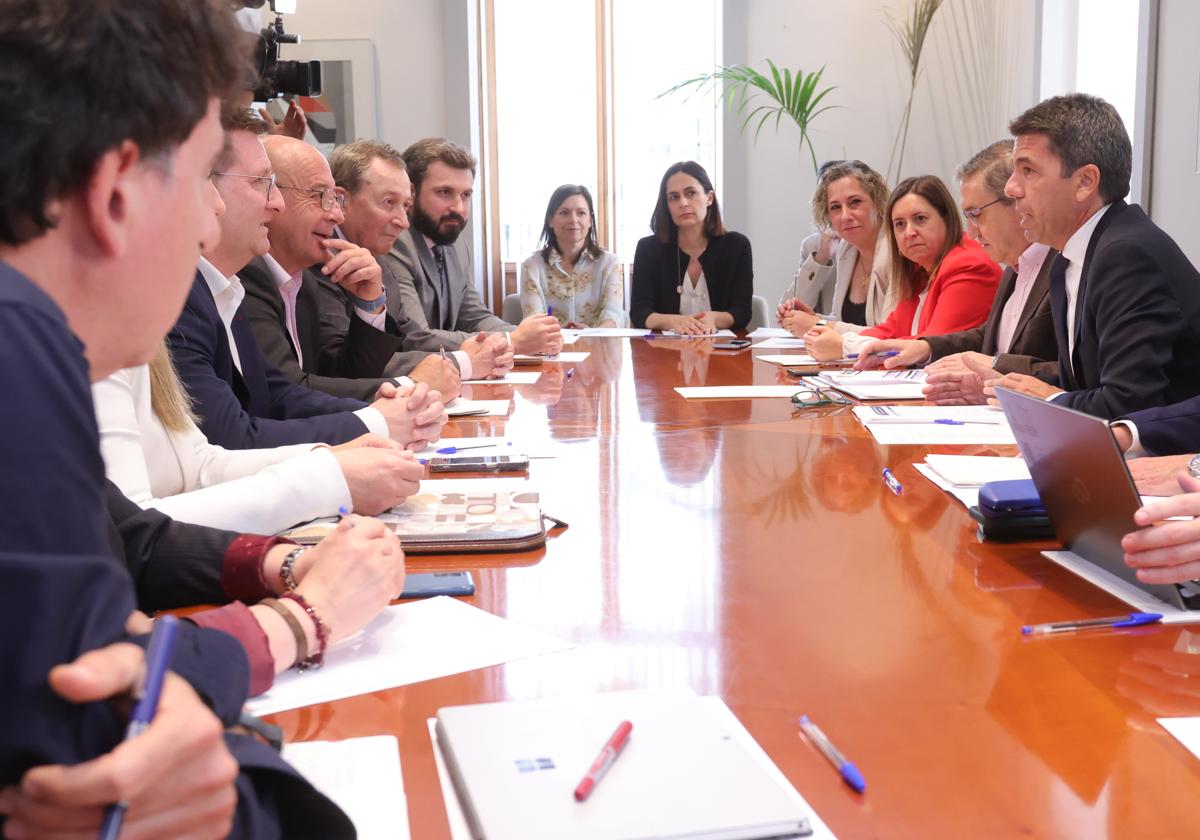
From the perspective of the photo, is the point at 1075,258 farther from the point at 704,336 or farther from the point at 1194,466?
the point at 704,336

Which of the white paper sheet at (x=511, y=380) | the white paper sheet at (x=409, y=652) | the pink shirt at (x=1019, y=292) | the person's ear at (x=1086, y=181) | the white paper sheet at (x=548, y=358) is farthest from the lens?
the white paper sheet at (x=548, y=358)

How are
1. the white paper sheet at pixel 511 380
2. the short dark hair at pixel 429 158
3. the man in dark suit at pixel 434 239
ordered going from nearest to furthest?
the white paper sheet at pixel 511 380 < the man in dark suit at pixel 434 239 < the short dark hair at pixel 429 158

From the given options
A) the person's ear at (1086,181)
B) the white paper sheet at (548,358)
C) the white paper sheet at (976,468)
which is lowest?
the white paper sheet at (548,358)

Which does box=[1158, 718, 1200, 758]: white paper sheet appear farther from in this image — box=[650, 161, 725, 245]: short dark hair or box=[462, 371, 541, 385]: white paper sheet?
box=[650, 161, 725, 245]: short dark hair

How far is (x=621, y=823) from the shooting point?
0.70 metres

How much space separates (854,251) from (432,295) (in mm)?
1911

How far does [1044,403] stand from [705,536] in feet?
1.44

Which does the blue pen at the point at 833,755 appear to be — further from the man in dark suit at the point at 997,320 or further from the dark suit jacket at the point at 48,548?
the man in dark suit at the point at 997,320

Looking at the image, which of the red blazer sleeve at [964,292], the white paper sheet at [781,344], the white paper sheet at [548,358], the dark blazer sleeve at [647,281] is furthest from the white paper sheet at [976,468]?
the dark blazer sleeve at [647,281]

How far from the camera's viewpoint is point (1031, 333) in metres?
2.92

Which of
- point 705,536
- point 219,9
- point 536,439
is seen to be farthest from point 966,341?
point 219,9

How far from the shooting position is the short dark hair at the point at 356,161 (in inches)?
142

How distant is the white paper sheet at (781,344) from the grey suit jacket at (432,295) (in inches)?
41.9

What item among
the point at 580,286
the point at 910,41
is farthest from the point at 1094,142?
the point at 910,41
